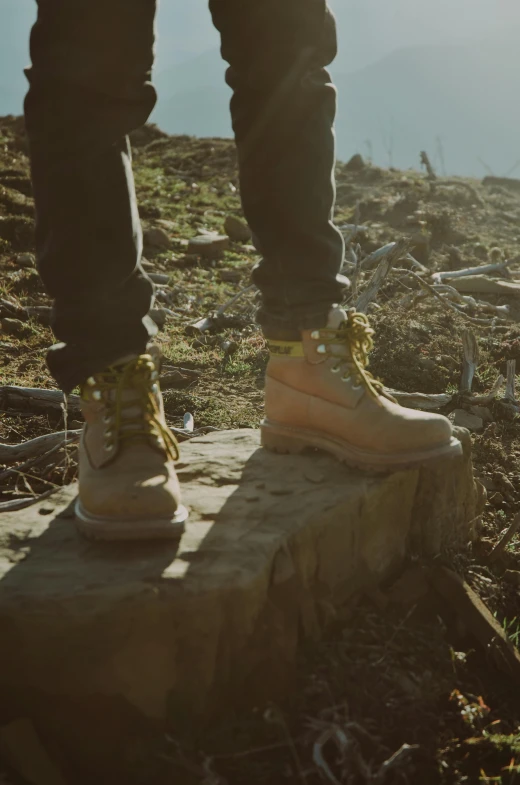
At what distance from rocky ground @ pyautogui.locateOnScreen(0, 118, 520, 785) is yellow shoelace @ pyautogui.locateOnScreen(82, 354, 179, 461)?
0.71m

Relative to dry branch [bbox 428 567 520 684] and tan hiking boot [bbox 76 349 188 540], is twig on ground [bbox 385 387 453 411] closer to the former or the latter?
dry branch [bbox 428 567 520 684]

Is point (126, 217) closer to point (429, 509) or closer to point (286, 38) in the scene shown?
point (286, 38)

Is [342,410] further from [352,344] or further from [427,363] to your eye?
[427,363]

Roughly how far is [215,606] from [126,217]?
980 mm

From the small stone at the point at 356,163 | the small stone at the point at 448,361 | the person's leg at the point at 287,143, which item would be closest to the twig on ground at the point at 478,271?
the small stone at the point at 448,361

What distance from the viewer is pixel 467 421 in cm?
367

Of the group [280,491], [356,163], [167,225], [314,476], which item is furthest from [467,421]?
[356,163]

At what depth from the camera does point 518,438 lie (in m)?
3.54

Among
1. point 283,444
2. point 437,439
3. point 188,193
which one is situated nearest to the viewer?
point 437,439

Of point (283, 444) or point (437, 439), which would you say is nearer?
point (437, 439)

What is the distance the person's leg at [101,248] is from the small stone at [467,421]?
187 centimetres

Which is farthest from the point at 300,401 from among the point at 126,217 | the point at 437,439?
the point at 126,217

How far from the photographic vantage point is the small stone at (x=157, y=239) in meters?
6.98

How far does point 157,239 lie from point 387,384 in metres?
3.47
